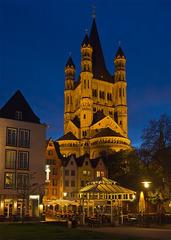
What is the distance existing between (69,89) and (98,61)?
625 inches

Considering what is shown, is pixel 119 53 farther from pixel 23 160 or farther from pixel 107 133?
pixel 23 160

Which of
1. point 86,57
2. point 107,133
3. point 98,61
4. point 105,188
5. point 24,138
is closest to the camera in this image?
point 105,188

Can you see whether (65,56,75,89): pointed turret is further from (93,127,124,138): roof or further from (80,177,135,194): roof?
(80,177,135,194): roof

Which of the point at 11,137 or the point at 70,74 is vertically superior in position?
the point at 70,74

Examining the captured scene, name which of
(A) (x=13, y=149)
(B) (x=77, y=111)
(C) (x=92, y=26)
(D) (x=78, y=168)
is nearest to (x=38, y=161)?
(A) (x=13, y=149)

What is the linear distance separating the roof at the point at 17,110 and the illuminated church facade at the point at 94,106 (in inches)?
2222

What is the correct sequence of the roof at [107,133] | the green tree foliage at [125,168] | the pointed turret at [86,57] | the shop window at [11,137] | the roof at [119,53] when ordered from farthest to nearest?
the roof at [119,53] → the pointed turret at [86,57] → the roof at [107,133] → the green tree foliage at [125,168] → the shop window at [11,137]

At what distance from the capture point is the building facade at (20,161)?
183 ft

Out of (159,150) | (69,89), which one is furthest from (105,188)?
(69,89)

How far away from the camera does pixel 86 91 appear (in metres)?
137

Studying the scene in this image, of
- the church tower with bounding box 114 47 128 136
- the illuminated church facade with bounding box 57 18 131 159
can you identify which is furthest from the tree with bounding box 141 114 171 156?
the church tower with bounding box 114 47 128 136

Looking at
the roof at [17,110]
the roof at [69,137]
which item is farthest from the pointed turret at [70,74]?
the roof at [17,110]

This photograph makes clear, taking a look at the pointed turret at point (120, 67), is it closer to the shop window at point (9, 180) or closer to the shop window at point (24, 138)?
the shop window at point (24, 138)

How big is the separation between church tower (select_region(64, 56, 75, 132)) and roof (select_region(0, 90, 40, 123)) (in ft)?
286
